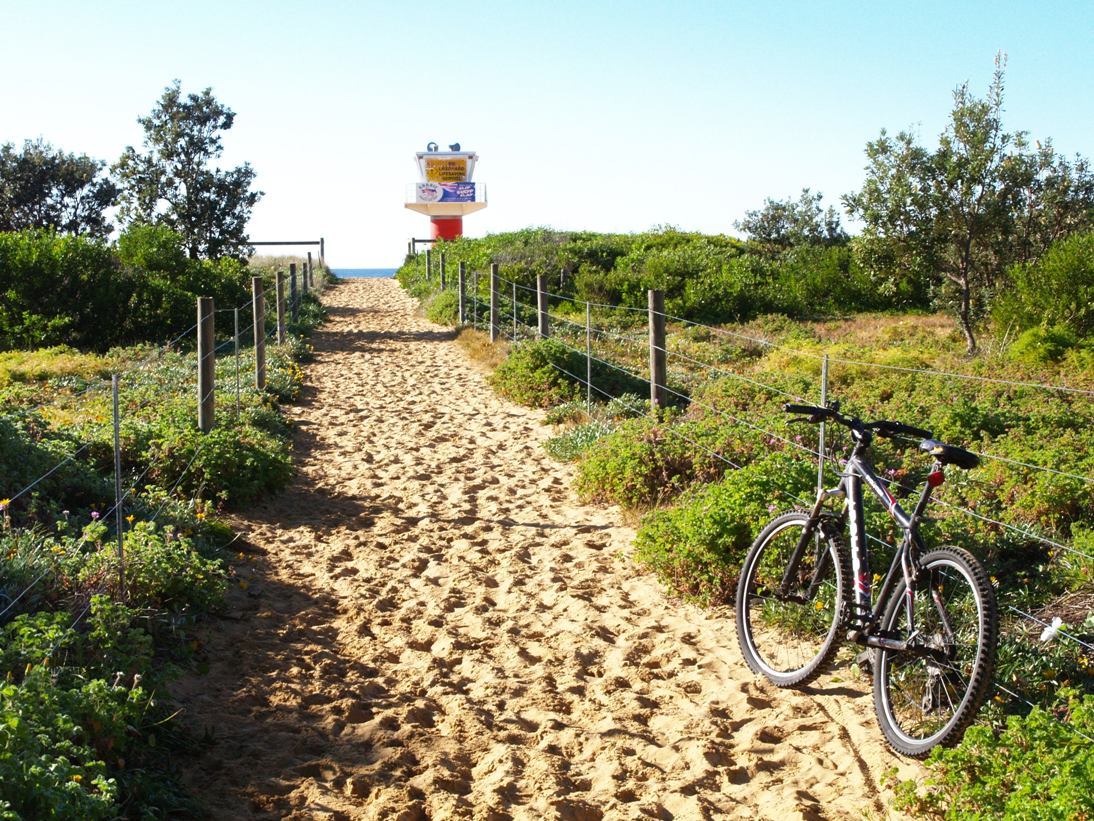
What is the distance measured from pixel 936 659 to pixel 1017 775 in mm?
611

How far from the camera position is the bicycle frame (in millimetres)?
3943

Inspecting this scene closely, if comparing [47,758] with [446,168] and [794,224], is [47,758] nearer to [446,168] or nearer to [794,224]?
→ [794,224]

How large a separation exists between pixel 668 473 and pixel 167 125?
21.2m

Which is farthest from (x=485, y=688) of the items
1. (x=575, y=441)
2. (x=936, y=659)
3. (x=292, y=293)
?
(x=292, y=293)

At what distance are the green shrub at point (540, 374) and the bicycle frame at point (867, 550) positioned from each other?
7666 mm

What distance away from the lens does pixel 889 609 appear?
4.08m

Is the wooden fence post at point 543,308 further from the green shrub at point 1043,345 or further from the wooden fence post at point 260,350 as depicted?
the green shrub at point 1043,345

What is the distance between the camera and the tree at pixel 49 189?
40781 millimetres

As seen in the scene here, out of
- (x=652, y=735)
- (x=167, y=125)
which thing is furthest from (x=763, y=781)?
(x=167, y=125)

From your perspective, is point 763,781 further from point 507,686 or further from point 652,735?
point 507,686

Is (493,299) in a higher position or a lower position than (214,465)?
higher

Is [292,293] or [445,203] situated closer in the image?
[292,293]

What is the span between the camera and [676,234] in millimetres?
31719

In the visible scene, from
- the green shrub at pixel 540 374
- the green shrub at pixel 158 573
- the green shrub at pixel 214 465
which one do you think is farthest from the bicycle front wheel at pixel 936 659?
the green shrub at pixel 540 374
